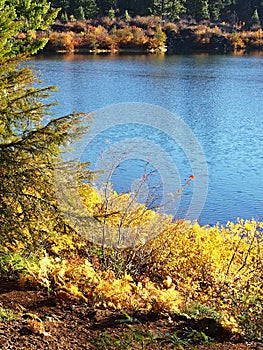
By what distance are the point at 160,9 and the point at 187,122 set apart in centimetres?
5879

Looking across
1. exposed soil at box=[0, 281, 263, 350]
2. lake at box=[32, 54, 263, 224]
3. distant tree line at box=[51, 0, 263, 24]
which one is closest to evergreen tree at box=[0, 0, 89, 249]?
exposed soil at box=[0, 281, 263, 350]

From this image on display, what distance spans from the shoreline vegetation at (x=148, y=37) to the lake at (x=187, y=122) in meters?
18.0

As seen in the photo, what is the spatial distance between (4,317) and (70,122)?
210 cm

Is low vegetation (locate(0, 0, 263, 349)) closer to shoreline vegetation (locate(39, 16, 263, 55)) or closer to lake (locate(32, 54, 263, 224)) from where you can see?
lake (locate(32, 54, 263, 224))

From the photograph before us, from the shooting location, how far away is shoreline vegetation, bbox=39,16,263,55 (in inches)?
2581

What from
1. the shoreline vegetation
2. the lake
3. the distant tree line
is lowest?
the lake

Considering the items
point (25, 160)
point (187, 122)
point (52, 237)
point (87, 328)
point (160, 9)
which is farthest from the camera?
point (160, 9)

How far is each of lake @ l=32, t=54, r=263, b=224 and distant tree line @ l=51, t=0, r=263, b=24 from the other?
30168 millimetres

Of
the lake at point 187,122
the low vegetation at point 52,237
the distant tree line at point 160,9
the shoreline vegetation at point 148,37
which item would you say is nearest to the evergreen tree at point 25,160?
the low vegetation at point 52,237

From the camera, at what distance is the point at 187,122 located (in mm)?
24094

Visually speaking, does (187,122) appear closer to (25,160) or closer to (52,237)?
(52,237)

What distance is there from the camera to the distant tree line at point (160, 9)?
75.6m

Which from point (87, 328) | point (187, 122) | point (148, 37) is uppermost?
point (148, 37)

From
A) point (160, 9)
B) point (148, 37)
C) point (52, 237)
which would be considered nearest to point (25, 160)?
point (52, 237)
